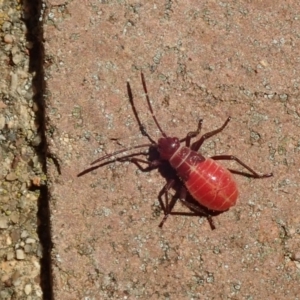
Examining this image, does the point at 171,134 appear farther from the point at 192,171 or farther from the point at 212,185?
the point at 212,185

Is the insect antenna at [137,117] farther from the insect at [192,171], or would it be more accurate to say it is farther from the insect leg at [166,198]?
the insect leg at [166,198]

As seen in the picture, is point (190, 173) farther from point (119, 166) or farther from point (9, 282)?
point (9, 282)

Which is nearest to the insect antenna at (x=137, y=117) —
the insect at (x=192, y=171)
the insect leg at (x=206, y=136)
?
the insect at (x=192, y=171)

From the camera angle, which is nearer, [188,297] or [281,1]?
[188,297]

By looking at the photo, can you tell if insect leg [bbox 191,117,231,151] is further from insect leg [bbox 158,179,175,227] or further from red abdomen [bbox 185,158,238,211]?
insect leg [bbox 158,179,175,227]

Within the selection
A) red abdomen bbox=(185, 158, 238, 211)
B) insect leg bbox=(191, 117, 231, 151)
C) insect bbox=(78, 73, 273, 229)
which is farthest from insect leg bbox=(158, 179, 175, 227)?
insect leg bbox=(191, 117, 231, 151)

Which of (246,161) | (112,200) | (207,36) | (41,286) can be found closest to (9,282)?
(41,286)

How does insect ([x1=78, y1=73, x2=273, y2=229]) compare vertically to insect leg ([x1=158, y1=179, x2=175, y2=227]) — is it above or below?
above
